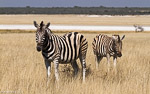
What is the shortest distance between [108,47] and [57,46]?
10.9 feet

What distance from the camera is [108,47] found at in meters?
11.9

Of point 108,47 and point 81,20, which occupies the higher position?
point 81,20

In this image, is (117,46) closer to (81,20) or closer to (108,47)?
(108,47)

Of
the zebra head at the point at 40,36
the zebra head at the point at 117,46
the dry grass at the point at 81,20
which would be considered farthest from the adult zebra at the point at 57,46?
the dry grass at the point at 81,20

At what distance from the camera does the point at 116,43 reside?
11.3 meters

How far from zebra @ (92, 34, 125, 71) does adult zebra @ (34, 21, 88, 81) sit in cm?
170

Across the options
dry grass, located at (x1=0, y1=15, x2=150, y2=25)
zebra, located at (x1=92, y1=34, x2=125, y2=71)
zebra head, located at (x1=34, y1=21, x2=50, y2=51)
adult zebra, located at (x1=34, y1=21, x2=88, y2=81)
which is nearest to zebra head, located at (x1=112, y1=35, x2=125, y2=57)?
zebra, located at (x1=92, y1=34, x2=125, y2=71)

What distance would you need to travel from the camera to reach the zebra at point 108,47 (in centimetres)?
1134

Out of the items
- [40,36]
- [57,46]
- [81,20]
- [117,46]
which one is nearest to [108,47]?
[117,46]

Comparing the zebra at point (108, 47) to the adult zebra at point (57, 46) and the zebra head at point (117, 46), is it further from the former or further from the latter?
the adult zebra at point (57, 46)

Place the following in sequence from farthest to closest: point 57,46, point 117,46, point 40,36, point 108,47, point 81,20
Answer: point 81,20, point 108,47, point 117,46, point 57,46, point 40,36

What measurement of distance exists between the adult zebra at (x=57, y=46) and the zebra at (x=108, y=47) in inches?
66.9

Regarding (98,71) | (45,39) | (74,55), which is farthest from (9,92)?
(98,71)

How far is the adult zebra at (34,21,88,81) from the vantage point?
27.6ft
